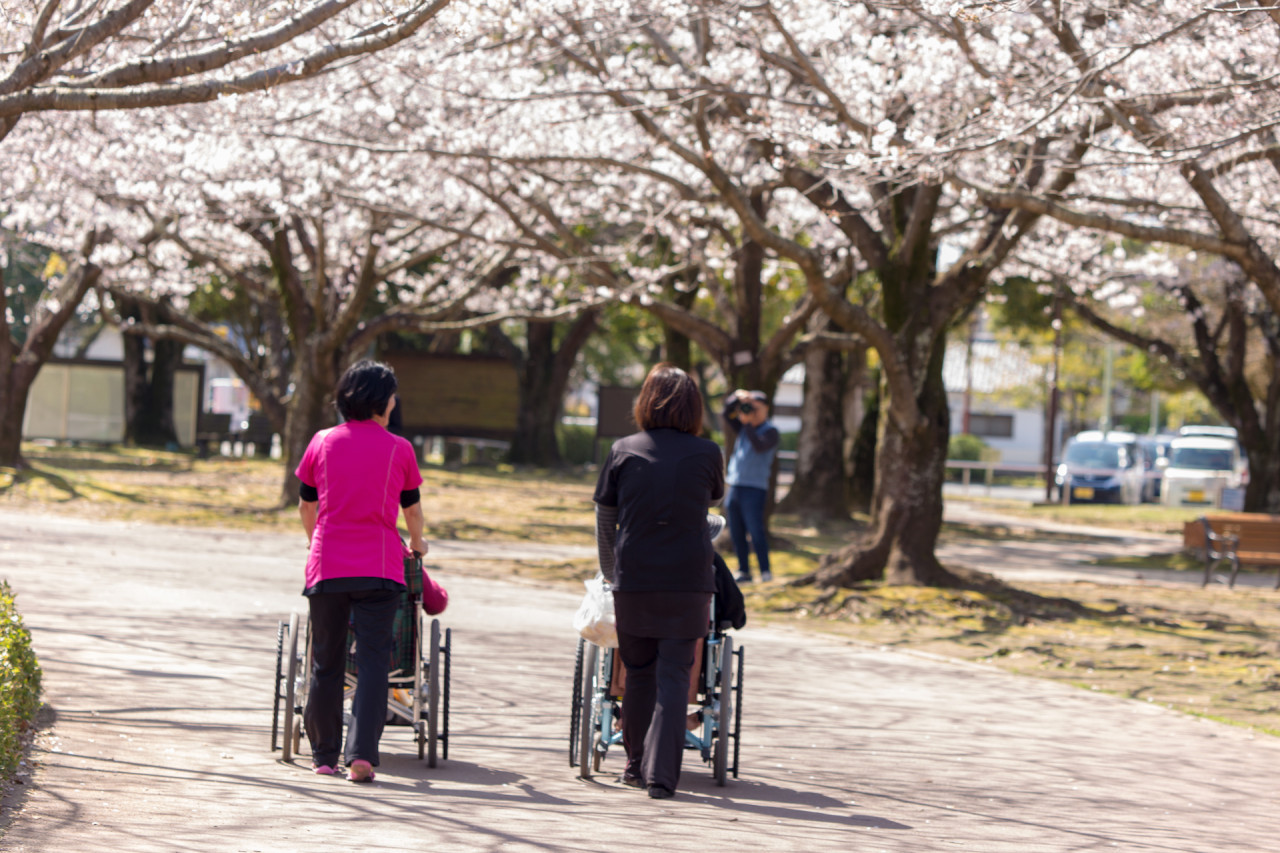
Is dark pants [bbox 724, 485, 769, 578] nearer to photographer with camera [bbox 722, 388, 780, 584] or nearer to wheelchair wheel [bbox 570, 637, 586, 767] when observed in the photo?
photographer with camera [bbox 722, 388, 780, 584]

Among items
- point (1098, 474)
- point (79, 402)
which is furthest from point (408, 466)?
point (79, 402)

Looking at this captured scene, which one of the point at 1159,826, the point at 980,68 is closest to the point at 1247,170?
the point at 980,68

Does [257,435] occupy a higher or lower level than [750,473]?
lower

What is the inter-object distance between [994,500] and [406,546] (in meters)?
31.0

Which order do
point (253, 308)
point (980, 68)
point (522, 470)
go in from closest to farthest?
point (980, 68) < point (522, 470) < point (253, 308)

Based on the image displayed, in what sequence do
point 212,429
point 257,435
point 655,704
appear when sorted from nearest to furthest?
point 655,704
point 257,435
point 212,429

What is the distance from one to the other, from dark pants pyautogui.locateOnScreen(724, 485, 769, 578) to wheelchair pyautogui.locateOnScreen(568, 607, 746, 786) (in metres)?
7.34

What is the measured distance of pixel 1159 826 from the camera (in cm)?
561

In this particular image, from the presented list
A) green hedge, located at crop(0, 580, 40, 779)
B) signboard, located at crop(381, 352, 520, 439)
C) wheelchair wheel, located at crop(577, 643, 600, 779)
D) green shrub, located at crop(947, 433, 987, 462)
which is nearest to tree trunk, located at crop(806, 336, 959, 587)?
wheelchair wheel, located at crop(577, 643, 600, 779)

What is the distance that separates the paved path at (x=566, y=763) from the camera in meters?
4.87

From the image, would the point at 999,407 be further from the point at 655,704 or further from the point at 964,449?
the point at 655,704

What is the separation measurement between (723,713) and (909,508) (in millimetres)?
7332

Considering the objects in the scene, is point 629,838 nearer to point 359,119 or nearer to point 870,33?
point 870,33

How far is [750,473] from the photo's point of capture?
13.4m
